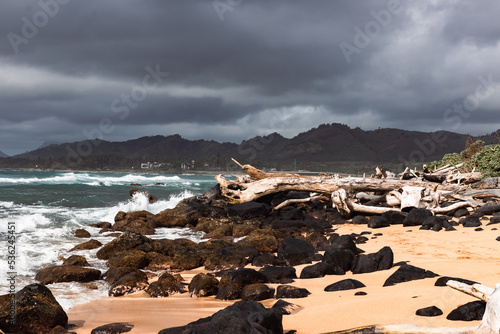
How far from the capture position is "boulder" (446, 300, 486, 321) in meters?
2.87

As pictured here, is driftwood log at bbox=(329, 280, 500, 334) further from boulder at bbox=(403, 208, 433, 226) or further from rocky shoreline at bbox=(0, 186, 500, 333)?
boulder at bbox=(403, 208, 433, 226)

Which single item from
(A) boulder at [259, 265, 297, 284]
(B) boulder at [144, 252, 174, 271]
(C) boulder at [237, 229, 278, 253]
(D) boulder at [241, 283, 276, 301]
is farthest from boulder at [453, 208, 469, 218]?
(B) boulder at [144, 252, 174, 271]

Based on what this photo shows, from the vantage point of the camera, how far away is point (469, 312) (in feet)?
9.53

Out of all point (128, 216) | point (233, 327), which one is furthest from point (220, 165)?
point (233, 327)

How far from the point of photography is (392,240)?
800 centimetres

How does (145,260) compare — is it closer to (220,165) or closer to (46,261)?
(46,261)

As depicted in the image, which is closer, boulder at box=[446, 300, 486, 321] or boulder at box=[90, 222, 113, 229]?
boulder at box=[446, 300, 486, 321]

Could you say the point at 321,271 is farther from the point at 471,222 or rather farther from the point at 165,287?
the point at 471,222

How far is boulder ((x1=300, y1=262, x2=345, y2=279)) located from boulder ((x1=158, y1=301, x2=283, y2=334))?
2.49m

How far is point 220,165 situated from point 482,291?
606ft

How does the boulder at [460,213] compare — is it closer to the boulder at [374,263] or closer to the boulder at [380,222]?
the boulder at [380,222]

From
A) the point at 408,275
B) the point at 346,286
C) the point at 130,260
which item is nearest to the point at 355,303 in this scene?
the point at 346,286

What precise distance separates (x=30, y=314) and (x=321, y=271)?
152 inches

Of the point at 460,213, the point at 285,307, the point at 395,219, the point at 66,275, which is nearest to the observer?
the point at 285,307
